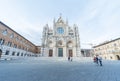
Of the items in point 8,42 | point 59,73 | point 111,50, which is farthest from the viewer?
point 111,50

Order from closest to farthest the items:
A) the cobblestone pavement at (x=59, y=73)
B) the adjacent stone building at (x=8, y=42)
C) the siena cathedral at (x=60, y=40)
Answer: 1. the cobblestone pavement at (x=59, y=73)
2. the adjacent stone building at (x=8, y=42)
3. the siena cathedral at (x=60, y=40)

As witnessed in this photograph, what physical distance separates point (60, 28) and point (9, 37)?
23.9m

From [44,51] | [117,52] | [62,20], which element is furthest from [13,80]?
[117,52]

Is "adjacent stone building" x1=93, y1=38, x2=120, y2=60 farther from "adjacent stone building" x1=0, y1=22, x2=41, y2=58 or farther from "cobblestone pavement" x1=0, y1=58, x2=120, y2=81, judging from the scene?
"adjacent stone building" x1=0, y1=22, x2=41, y2=58

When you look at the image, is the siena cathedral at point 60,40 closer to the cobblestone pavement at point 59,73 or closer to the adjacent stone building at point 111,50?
the adjacent stone building at point 111,50

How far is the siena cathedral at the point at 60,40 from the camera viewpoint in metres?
39.7

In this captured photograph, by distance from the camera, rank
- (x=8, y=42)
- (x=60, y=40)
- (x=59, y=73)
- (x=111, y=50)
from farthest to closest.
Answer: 1. (x=111, y=50)
2. (x=60, y=40)
3. (x=8, y=42)
4. (x=59, y=73)

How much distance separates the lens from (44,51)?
3912 cm

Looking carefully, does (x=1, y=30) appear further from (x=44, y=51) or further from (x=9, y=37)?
(x=44, y=51)

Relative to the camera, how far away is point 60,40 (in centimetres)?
4194

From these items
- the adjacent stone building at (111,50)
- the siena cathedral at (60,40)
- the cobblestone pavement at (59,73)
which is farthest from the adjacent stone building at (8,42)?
the adjacent stone building at (111,50)

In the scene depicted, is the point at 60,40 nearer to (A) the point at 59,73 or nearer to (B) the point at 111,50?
(B) the point at 111,50

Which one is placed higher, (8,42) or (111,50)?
(8,42)

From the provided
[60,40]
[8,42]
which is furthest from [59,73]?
[60,40]
